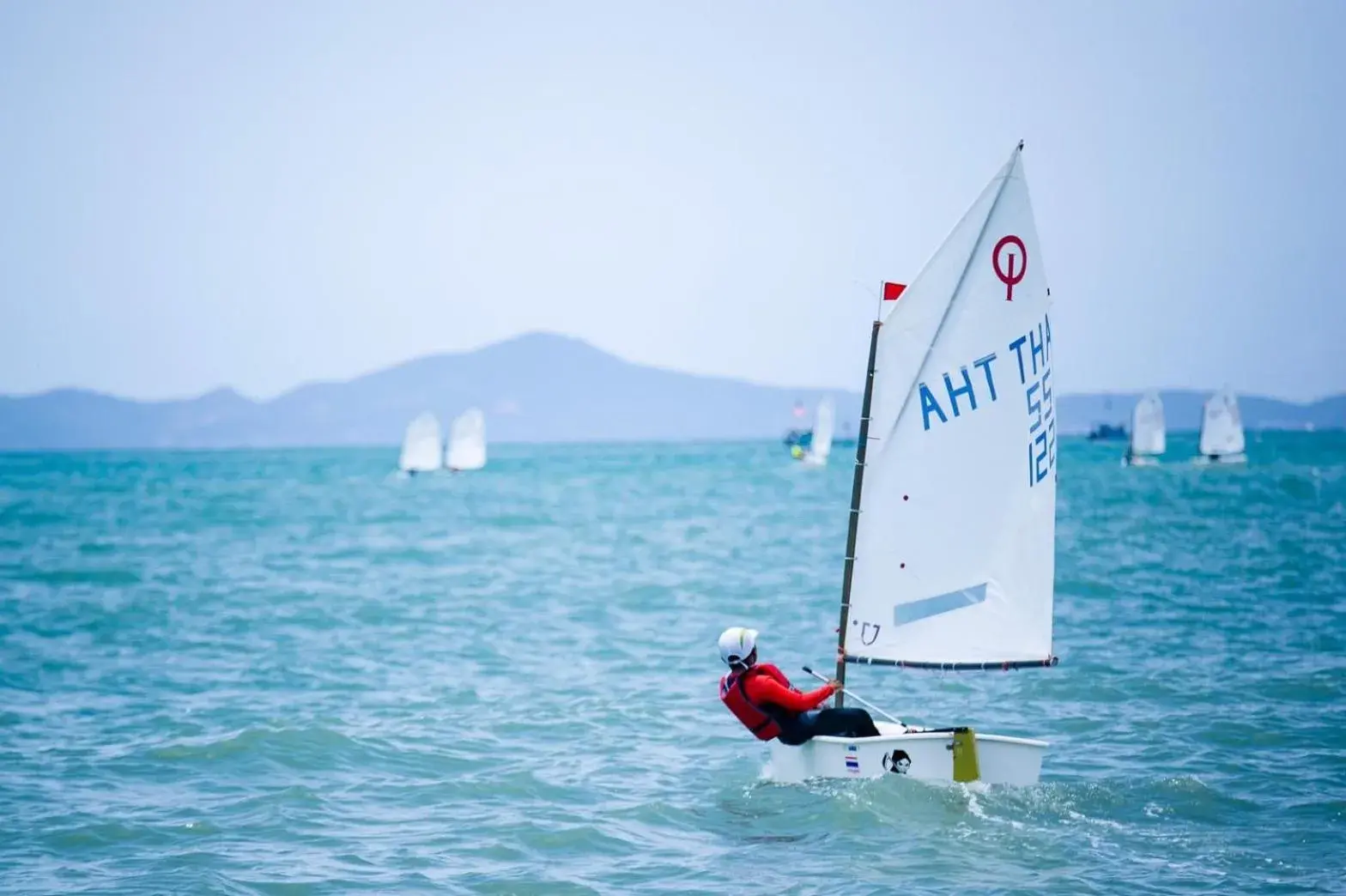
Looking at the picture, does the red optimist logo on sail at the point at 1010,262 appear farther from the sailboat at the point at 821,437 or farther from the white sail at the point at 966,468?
the sailboat at the point at 821,437

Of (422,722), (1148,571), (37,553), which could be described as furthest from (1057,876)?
→ (37,553)

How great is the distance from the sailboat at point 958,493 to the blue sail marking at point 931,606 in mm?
12

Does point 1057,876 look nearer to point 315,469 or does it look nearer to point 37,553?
point 37,553

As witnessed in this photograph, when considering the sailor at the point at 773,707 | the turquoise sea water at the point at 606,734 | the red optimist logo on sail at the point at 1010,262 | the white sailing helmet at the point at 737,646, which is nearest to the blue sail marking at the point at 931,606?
the sailor at the point at 773,707

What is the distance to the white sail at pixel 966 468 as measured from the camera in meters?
13.1

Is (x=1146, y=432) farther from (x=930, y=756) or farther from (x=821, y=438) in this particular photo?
(x=930, y=756)

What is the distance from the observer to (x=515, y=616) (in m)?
29.7

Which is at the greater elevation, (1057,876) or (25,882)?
(1057,876)

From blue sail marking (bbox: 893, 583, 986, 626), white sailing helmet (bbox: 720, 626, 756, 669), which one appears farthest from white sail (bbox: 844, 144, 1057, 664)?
white sailing helmet (bbox: 720, 626, 756, 669)

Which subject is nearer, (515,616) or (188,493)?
(515,616)

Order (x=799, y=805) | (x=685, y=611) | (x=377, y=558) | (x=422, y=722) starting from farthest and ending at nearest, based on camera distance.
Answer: (x=377, y=558) → (x=685, y=611) → (x=422, y=722) → (x=799, y=805)

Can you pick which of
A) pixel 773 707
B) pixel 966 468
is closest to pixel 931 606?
pixel 966 468

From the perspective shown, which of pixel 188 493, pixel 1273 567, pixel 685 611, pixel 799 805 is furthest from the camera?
pixel 188 493

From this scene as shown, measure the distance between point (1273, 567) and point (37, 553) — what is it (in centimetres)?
4056
